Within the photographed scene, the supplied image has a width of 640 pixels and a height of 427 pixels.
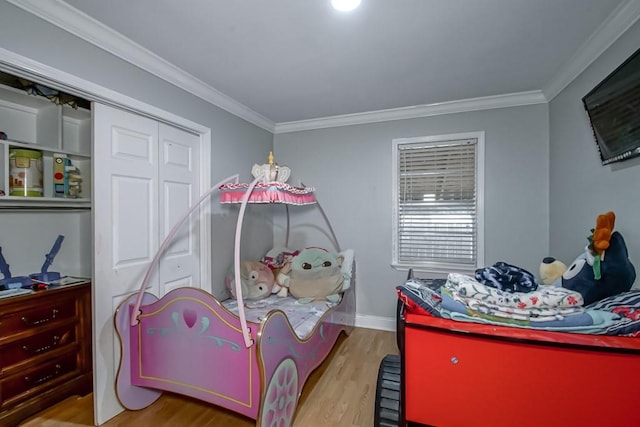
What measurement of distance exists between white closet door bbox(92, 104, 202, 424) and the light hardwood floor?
231 mm

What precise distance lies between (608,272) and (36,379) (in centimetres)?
330

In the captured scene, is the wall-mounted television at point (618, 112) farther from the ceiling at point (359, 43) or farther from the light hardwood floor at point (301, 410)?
the light hardwood floor at point (301, 410)

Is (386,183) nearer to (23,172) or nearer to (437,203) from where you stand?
(437,203)

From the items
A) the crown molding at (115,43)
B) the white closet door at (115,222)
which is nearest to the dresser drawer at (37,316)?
the white closet door at (115,222)

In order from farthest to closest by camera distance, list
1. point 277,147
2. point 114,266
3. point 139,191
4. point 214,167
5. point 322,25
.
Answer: point 277,147 → point 214,167 → point 139,191 → point 114,266 → point 322,25

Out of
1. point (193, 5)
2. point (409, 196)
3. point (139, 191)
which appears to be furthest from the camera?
point (409, 196)

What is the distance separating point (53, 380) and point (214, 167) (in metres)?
1.89

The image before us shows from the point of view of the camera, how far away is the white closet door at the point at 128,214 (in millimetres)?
1729

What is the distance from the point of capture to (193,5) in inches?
57.6

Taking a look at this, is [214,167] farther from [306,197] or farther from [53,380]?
[53,380]

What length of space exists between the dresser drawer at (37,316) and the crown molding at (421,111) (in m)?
2.58

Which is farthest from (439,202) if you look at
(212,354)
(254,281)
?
(212,354)

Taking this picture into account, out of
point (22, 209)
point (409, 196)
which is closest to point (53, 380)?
point (22, 209)

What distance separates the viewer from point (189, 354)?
1.57m
